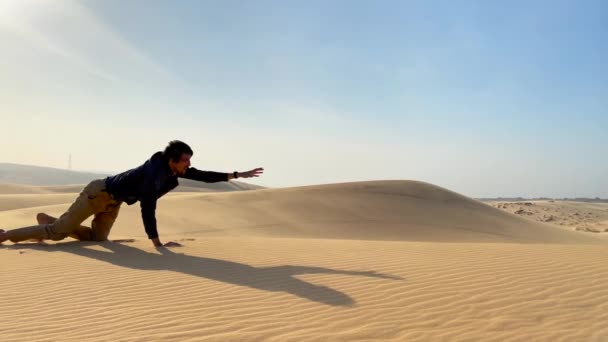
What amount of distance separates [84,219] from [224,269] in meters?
2.49

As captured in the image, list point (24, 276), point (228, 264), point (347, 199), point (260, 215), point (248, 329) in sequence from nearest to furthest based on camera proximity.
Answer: point (248, 329), point (24, 276), point (228, 264), point (260, 215), point (347, 199)

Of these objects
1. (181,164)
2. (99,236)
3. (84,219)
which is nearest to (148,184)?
(181,164)

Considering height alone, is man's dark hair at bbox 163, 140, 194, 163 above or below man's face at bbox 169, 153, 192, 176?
above

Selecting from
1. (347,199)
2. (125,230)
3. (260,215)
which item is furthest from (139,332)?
(347,199)

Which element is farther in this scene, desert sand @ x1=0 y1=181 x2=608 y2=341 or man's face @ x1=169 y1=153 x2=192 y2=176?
man's face @ x1=169 y1=153 x2=192 y2=176

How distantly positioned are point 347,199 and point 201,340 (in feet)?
49.1

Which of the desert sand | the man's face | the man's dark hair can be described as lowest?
the desert sand

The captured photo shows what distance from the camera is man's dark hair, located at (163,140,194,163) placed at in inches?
215

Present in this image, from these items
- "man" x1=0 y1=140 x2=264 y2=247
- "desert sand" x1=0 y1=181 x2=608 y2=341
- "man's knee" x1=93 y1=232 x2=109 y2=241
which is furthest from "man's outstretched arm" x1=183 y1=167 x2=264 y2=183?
"man's knee" x1=93 y1=232 x2=109 y2=241

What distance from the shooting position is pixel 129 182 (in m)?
5.77

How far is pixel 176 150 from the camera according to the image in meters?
5.46

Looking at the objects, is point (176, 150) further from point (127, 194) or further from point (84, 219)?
point (84, 219)

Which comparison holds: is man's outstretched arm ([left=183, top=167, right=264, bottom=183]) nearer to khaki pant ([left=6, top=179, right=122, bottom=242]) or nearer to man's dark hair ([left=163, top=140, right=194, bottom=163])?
man's dark hair ([left=163, top=140, right=194, bottom=163])

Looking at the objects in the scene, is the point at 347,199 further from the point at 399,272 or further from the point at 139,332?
the point at 139,332
